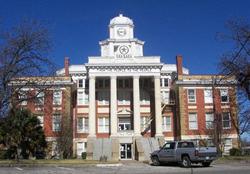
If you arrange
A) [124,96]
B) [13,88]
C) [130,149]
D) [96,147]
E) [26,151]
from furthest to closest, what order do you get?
[124,96] < [130,149] < [96,147] < [26,151] < [13,88]

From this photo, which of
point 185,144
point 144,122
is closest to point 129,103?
A: point 144,122

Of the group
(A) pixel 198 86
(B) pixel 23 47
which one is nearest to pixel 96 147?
(A) pixel 198 86

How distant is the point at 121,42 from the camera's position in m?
63.4

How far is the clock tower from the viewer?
6191 cm

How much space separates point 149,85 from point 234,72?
27715 mm

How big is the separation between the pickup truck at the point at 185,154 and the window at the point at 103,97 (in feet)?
110

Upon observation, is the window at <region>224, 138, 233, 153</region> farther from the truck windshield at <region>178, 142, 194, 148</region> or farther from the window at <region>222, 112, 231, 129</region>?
the truck windshield at <region>178, 142, 194, 148</region>

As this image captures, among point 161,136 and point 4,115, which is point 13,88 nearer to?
point 4,115

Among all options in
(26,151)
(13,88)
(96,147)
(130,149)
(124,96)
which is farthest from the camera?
(124,96)

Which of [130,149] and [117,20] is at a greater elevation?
[117,20]

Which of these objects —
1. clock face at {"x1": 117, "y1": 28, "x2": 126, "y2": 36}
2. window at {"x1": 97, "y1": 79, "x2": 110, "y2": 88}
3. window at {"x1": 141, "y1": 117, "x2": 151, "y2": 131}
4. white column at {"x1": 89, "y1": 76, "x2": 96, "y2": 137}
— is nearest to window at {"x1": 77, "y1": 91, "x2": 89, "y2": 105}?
window at {"x1": 97, "y1": 79, "x2": 110, "y2": 88}

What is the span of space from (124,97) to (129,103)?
1.18 m

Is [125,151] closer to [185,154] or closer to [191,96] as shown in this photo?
[191,96]

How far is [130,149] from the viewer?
194ft
